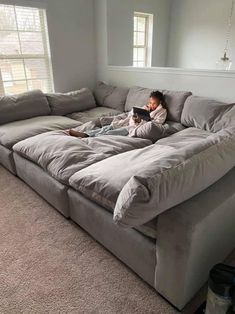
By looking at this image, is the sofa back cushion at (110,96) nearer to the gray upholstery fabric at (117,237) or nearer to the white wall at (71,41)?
the white wall at (71,41)

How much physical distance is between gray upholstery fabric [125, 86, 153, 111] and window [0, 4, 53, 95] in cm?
138

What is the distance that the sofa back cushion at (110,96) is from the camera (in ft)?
12.2

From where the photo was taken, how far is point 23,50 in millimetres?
3553

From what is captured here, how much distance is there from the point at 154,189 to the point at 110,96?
9.90 feet

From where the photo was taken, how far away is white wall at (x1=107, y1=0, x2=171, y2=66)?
4.11 m

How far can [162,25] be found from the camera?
527cm

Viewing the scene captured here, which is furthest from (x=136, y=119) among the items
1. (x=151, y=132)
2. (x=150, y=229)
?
(x=150, y=229)

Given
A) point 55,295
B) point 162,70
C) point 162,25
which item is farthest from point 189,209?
point 162,25

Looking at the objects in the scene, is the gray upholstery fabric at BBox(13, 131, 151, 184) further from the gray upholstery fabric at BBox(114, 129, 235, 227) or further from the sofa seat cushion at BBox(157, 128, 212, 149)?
the gray upholstery fabric at BBox(114, 129, 235, 227)

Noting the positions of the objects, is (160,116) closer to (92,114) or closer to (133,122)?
(133,122)

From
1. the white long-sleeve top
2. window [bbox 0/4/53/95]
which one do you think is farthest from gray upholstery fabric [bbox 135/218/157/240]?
window [bbox 0/4/53/95]

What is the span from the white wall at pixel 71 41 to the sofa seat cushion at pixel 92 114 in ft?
2.40

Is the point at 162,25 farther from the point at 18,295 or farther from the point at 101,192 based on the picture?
the point at 18,295

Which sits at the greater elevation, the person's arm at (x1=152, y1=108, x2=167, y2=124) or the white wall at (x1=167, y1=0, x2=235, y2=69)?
the white wall at (x1=167, y1=0, x2=235, y2=69)
